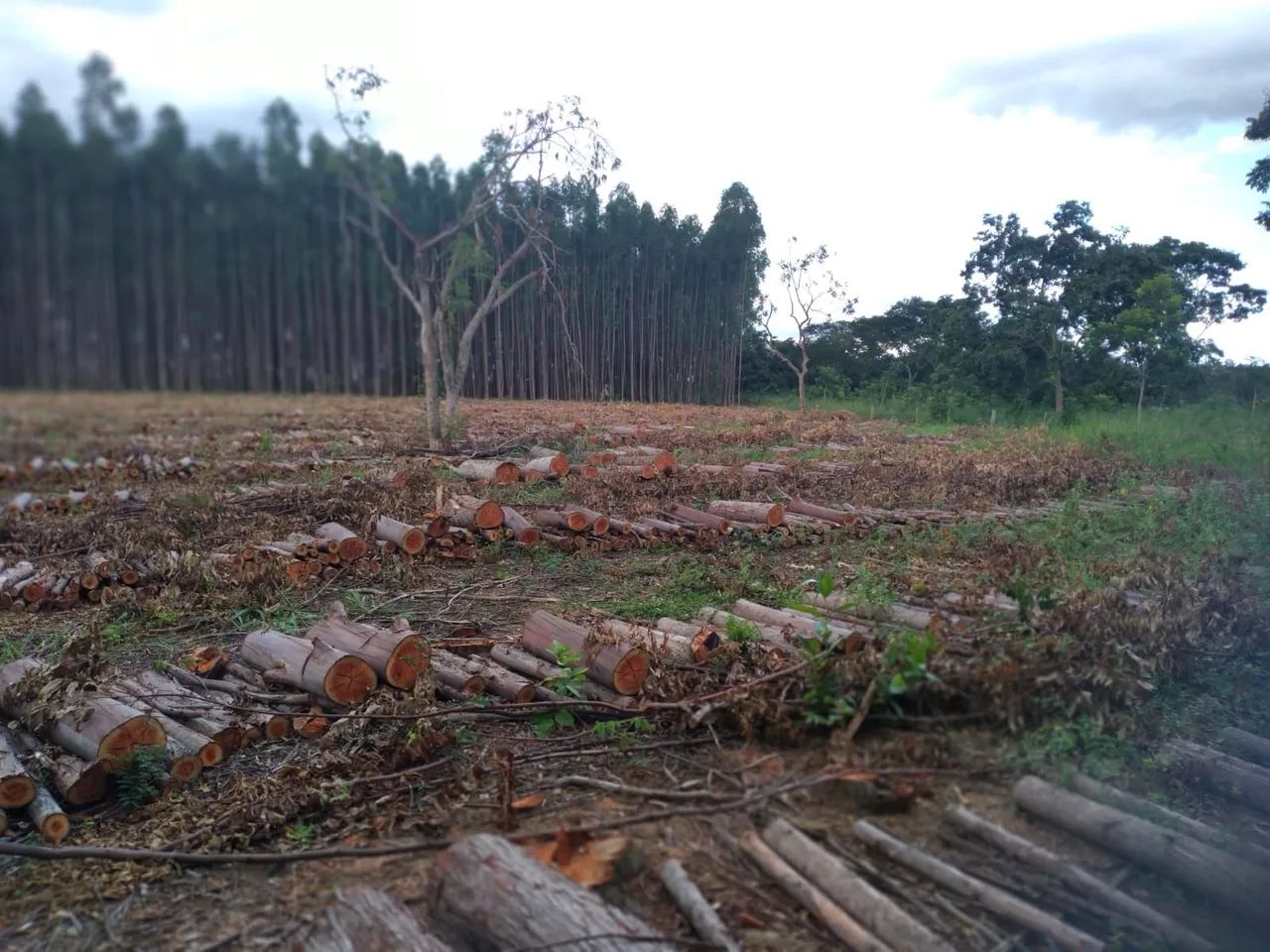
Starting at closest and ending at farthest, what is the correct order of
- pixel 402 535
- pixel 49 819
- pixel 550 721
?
pixel 49 819, pixel 550 721, pixel 402 535

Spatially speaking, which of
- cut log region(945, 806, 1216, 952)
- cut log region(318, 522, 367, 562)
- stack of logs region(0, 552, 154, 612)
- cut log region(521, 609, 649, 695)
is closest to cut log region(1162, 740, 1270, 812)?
cut log region(945, 806, 1216, 952)

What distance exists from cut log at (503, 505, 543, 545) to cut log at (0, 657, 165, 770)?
382 centimetres

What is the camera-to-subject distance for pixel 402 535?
691 cm

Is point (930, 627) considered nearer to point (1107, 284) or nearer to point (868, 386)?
point (1107, 284)

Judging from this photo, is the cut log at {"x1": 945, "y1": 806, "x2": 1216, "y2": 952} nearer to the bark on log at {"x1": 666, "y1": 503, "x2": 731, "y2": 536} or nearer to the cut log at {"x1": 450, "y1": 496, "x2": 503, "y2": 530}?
the bark on log at {"x1": 666, "y1": 503, "x2": 731, "y2": 536}

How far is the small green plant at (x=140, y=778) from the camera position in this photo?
136 inches

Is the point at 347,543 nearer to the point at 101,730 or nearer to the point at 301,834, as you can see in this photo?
the point at 101,730

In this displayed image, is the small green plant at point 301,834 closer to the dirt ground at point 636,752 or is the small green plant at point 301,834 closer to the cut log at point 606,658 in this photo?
the dirt ground at point 636,752

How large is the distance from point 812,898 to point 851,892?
4.4 inches

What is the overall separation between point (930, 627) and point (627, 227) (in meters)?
7.97

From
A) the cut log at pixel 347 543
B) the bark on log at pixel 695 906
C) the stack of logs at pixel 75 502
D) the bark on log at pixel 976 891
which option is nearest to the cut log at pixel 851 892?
the bark on log at pixel 976 891

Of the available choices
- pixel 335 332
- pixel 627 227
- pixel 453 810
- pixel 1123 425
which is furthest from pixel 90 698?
pixel 1123 425

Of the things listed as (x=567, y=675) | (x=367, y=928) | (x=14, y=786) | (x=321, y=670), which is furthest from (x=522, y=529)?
(x=367, y=928)

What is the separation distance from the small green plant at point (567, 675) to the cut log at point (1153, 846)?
5.91 feet
